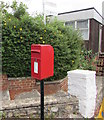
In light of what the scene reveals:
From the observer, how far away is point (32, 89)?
425 cm

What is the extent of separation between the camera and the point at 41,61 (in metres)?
2.13

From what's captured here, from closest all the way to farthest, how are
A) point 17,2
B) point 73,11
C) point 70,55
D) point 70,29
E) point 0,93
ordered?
point 0,93 → point 70,55 → point 70,29 → point 17,2 → point 73,11

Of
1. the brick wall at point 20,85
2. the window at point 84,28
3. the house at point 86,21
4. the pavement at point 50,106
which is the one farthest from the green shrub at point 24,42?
the window at point 84,28

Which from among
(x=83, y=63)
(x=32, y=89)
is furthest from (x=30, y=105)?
(x=83, y=63)

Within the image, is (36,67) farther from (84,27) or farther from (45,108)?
(84,27)

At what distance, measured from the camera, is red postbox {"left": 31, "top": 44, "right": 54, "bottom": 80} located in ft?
7.03

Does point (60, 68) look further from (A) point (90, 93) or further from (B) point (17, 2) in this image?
(B) point (17, 2)

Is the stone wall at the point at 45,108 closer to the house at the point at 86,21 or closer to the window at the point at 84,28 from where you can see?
the house at the point at 86,21

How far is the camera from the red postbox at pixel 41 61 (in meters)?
2.14

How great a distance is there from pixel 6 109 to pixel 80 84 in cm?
165

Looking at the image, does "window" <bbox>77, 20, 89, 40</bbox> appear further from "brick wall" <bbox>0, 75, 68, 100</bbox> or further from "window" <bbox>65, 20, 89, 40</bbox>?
"brick wall" <bbox>0, 75, 68, 100</bbox>

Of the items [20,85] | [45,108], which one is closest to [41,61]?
[45,108]

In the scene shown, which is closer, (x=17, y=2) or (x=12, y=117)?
(x=12, y=117)

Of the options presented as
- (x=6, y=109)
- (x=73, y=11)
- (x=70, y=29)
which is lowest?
(x=6, y=109)
